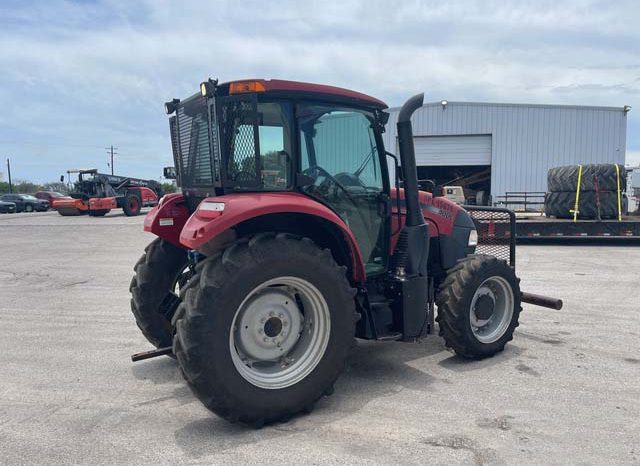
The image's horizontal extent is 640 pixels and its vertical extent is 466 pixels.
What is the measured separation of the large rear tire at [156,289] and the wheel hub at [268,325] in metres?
1.27

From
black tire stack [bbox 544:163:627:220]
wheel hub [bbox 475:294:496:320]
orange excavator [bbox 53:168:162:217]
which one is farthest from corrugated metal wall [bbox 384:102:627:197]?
wheel hub [bbox 475:294:496:320]

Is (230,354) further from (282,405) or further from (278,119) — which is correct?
(278,119)

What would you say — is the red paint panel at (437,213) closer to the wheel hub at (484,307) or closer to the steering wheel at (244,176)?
the wheel hub at (484,307)

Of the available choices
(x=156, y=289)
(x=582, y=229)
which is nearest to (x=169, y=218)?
(x=156, y=289)

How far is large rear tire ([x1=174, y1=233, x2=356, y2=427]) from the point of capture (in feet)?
10.9

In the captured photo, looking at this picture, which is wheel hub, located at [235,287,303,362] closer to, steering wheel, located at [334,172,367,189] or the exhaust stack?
steering wheel, located at [334,172,367,189]

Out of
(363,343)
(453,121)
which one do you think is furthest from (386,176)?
(453,121)

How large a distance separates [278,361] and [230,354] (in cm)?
52

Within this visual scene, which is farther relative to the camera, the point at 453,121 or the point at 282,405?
the point at 453,121

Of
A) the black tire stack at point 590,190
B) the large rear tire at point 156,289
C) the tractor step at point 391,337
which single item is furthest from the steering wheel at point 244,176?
the black tire stack at point 590,190

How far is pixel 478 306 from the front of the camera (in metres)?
4.90

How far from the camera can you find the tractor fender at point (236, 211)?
336 cm

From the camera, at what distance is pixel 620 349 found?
521 centimetres

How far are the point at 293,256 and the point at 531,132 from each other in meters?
25.0
